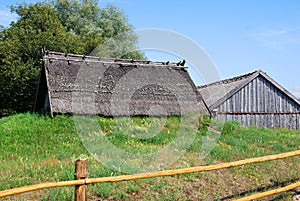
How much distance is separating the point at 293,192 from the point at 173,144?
3266mm

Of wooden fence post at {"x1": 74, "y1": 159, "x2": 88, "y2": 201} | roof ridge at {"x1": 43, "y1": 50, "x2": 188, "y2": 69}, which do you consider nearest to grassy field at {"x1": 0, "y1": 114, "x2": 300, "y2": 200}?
wooden fence post at {"x1": 74, "y1": 159, "x2": 88, "y2": 201}

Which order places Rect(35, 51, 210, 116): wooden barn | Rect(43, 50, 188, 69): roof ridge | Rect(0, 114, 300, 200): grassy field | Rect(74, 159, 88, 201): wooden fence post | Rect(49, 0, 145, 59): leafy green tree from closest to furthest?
1. Rect(74, 159, 88, 201): wooden fence post
2. Rect(0, 114, 300, 200): grassy field
3. Rect(35, 51, 210, 116): wooden barn
4. Rect(43, 50, 188, 69): roof ridge
5. Rect(49, 0, 145, 59): leafy green tree

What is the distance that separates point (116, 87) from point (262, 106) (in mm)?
9385

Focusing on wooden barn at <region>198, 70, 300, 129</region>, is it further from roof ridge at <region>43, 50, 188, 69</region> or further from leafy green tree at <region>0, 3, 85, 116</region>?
leafy green tree at <region>0, 3, 85, 116</region>

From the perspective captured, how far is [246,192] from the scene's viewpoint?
6586mm

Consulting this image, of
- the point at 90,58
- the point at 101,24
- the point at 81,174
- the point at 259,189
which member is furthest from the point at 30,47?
the point at 81,174

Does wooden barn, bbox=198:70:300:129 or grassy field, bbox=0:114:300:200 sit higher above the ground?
wooden barn, bbox=198:70:300:129

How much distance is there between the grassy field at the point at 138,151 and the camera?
5949mm

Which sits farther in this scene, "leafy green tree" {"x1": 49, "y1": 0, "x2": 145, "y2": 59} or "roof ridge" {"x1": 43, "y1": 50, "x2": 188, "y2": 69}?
"leafy green tree" {"x1": 49, "y1": 0, "x2": 145, "y2": 59}

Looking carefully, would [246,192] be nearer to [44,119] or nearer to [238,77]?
[44,119]

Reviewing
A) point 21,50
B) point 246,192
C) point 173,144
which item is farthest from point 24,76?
point 246,192

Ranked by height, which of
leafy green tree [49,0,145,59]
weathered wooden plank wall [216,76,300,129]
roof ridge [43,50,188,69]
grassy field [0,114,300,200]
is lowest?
grassy field [0,114,300,200]

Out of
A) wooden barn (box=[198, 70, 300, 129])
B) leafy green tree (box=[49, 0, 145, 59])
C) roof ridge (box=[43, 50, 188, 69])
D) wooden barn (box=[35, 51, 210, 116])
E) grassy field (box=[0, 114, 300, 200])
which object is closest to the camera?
grassy field (box=[0, 114, 300, 200])

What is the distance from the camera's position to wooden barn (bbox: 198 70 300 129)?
18094mm
